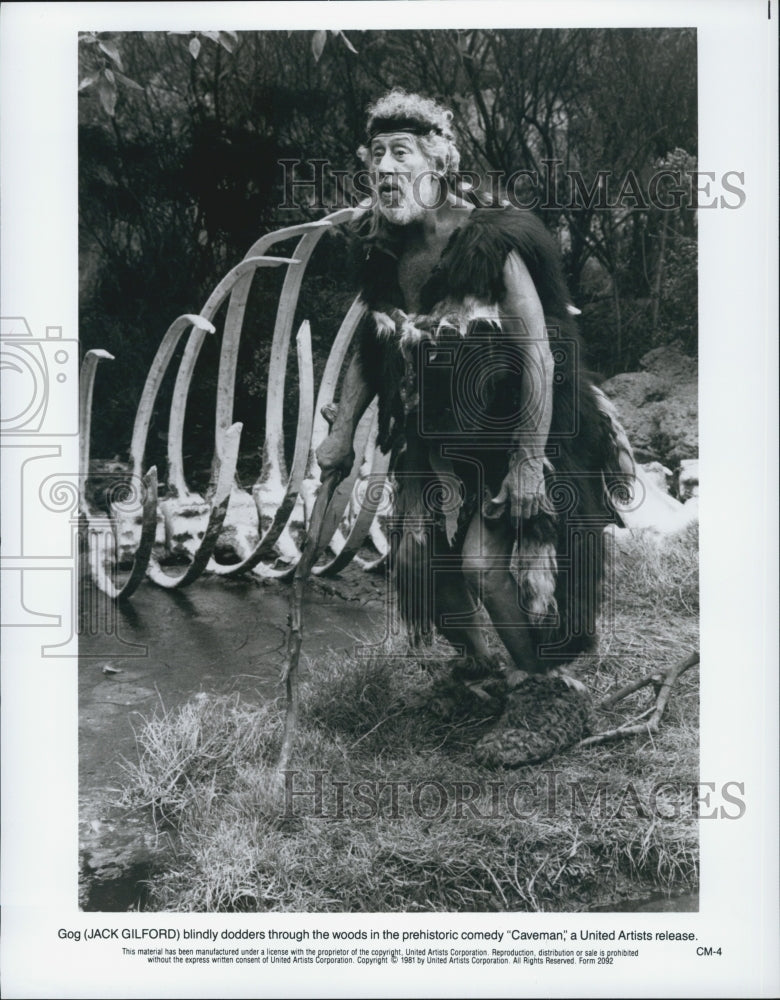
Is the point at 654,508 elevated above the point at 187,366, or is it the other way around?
the point at 187,366

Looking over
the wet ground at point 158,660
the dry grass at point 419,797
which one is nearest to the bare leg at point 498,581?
the dry grass at point 419,797

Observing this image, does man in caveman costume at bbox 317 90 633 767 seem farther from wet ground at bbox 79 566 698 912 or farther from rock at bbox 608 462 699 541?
wet ground at bbox 79 566 698 912

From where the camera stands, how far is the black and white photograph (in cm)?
368

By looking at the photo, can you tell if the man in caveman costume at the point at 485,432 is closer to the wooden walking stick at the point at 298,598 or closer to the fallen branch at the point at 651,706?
the fallen branch at the point at 651,706

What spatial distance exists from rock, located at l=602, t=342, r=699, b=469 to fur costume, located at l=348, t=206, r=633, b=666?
0.19 feet

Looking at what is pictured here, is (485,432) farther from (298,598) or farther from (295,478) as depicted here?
(298,598)

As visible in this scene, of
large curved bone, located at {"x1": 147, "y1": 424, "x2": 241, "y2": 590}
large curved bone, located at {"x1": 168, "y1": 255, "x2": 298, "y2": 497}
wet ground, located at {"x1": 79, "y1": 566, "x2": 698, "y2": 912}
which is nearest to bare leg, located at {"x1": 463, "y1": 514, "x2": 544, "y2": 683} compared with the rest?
wet ground, located at {"x1": 79, "y1": 566, "x2": 698, "y2": 912}

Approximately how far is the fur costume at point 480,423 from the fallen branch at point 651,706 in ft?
0.72

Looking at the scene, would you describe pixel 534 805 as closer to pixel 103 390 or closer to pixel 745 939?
pixel 745 939

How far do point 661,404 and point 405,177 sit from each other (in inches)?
46.4

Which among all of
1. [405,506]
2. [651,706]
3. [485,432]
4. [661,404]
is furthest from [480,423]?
[651,706]

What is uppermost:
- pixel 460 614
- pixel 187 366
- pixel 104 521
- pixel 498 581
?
pixel 187 366

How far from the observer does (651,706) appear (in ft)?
12.2

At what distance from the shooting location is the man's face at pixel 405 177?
3.71m
